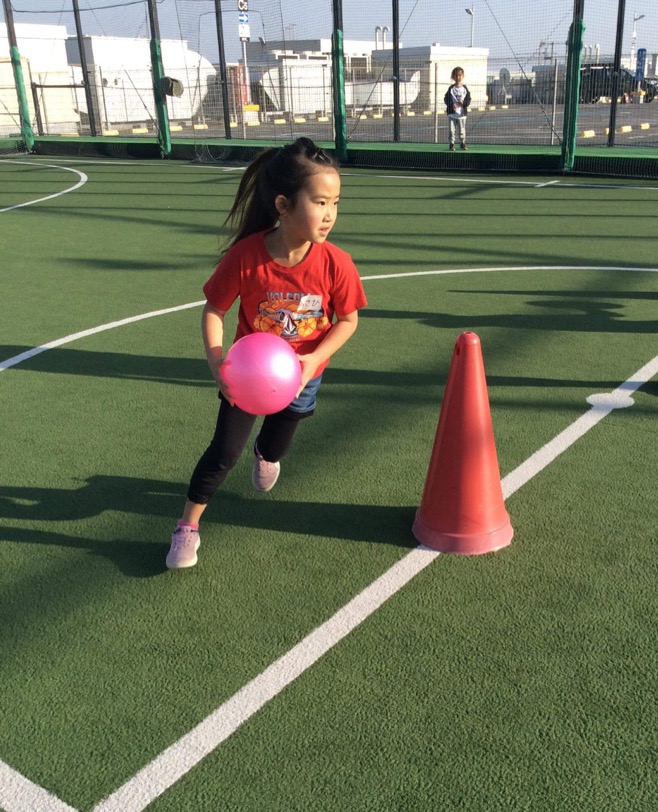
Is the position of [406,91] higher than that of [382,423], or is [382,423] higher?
[406,91]

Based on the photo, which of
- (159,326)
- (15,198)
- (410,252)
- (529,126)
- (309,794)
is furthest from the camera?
(529,126)

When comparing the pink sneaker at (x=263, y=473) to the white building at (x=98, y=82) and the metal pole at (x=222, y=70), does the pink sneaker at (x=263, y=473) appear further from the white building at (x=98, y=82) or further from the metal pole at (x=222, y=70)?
the white building at (x=98, y=82)

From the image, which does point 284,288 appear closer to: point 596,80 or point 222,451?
point 222,451

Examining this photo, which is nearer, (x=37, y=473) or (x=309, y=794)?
(x=309, y=794)

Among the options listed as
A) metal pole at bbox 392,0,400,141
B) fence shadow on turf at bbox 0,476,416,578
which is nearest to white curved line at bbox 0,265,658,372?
fence shadow on turf at bbox 0,476,416,578

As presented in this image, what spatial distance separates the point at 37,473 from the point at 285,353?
1.96 m

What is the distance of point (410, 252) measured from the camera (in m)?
9.68

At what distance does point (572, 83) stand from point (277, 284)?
14800mm

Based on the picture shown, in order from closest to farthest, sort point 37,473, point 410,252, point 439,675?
point 439,675, point 37,473, point 410,252

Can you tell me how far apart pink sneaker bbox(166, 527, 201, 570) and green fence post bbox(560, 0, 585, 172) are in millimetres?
14985

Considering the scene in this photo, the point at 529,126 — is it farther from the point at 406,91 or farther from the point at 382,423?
the point at 382,423

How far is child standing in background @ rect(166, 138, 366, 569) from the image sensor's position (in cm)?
311

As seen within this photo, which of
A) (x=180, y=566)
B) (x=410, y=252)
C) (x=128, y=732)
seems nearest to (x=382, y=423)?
(x=180, y=566)

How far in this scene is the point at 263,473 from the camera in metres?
3.94
